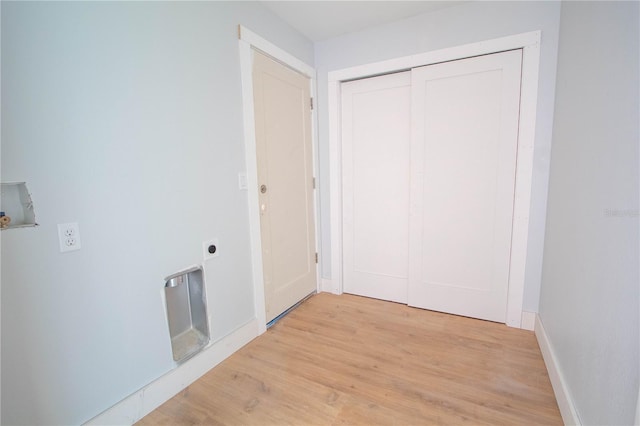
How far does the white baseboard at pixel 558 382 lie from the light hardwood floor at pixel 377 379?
41mm

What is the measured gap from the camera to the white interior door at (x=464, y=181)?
6.82 feet

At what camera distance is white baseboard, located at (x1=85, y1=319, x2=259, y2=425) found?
134 cm

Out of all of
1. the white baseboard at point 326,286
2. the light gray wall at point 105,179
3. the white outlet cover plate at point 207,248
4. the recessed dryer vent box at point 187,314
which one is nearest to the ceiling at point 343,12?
the light gray wall at point 105,179

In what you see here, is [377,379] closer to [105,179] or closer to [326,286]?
[326,286]

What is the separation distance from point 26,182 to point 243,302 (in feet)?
4.41

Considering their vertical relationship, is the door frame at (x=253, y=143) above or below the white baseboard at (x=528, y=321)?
above

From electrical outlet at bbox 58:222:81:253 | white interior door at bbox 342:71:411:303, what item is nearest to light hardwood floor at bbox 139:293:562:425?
white interior door at bbox 342:71:411:303

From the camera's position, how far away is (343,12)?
217 cm

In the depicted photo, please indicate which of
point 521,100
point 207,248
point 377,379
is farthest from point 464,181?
point 207,248

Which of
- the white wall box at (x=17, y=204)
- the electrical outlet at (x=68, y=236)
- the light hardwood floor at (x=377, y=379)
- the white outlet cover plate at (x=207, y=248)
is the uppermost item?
the white wall box at (x=17, y=204)

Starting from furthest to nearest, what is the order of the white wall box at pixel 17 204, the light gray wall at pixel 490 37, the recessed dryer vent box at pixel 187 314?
the light gray wall at pixel 490 37 → the recessed dryer vent box at pixel 187 314 → the white wall box at pixel 17 204

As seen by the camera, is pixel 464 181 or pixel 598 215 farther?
pixel 464 181

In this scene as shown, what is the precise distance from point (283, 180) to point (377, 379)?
1551 millimetres

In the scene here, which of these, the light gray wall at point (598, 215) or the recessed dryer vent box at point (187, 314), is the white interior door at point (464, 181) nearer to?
the light gray wall at point (598, 215)
